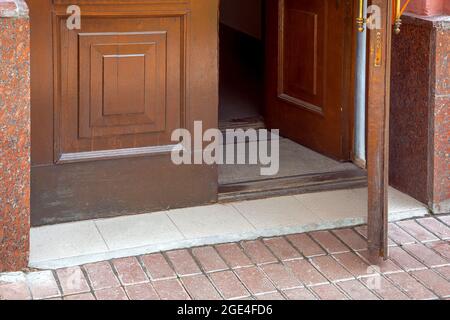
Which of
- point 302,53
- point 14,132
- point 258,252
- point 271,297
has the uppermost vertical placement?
point 302,53

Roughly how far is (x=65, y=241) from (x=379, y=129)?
61.3 inches

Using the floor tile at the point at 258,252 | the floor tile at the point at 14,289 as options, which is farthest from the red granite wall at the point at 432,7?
the floor tile at the point at 14,289

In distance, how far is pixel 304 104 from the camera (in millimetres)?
5855

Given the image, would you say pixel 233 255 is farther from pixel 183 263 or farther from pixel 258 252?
pixel 183 263

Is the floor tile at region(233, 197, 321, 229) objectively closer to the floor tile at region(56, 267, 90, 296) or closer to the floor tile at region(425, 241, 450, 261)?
the floor tile at region(425, 241, 450, 261)

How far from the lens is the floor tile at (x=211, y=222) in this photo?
15.0 ft

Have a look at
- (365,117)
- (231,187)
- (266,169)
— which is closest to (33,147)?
(231,187)

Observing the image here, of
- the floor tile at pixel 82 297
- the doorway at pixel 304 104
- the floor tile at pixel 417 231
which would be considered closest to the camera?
the floor tile at pixel 82 297

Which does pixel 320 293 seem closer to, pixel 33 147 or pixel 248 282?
pixel 248 282

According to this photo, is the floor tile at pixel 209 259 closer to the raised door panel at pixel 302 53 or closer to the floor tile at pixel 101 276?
the floor tile at pixel 101 276

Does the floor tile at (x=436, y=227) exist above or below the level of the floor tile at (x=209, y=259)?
above

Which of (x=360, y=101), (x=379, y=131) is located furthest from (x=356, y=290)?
(x=360, y=101)

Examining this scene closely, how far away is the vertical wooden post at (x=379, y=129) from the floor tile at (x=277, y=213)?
0.53 meters

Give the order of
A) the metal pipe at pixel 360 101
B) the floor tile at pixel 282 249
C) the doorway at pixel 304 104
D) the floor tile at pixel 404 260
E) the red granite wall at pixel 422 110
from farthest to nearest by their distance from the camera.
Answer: the metal pipe at pixel 360 101, the doorway at pixel 304 104, the red granite wall at pixel 422 110, the floor tile at pixel 282 249, the floor tile at pixel 404 260
